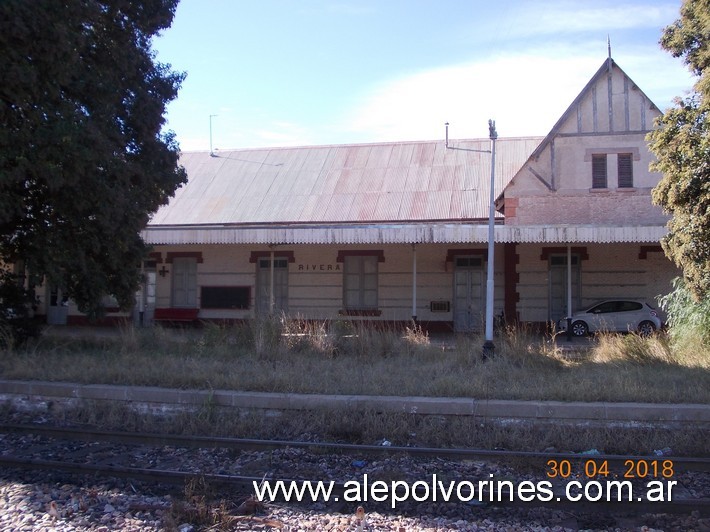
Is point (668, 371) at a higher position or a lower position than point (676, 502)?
higher

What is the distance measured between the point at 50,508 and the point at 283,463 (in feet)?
7.56

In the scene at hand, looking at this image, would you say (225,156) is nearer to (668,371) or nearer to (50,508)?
(668,371)

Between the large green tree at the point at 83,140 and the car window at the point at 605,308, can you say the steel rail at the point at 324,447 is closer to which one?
the large green tree at the point at 83,140

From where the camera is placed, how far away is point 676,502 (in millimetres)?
5680

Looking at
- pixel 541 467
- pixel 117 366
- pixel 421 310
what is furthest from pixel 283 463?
pixel 421 310

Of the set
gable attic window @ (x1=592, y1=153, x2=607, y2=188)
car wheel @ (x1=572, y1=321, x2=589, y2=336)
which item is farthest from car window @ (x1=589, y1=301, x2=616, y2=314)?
gable attic window @ (x1=592, y1=153, x2=607, y2=188)

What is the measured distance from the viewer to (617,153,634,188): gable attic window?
1898 cm

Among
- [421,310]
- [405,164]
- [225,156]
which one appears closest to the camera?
[421,310]

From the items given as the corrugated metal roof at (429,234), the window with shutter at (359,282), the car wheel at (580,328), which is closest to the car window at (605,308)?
the car wheel at (580,328)

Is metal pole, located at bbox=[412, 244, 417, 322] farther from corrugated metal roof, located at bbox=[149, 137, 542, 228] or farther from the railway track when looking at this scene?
the railway track

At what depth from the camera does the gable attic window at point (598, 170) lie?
19.1 metres

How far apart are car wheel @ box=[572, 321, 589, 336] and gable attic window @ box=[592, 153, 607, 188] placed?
4100 millimetres

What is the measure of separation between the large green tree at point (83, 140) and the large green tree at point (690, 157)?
9458mm

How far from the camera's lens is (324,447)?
287 inches
